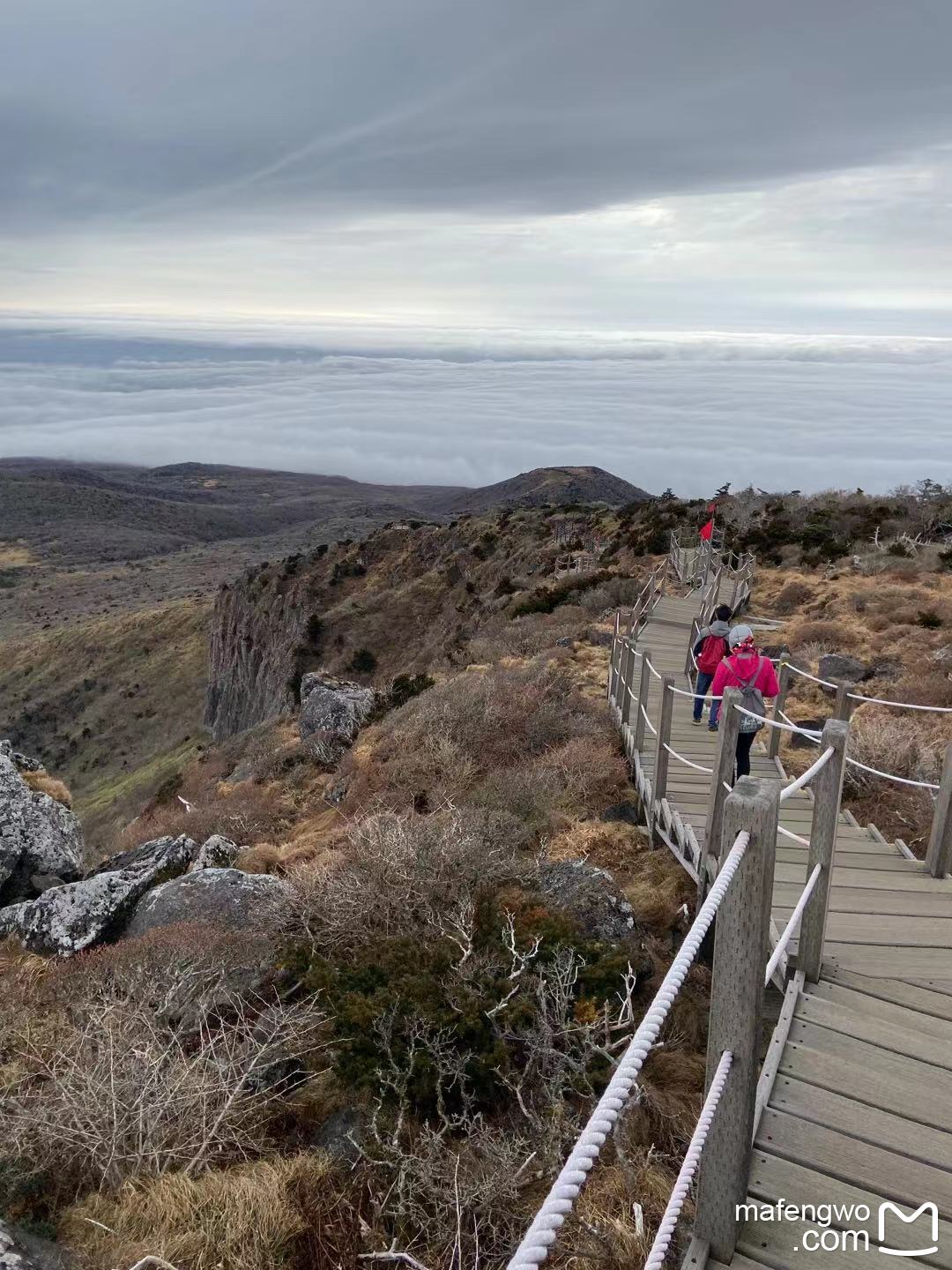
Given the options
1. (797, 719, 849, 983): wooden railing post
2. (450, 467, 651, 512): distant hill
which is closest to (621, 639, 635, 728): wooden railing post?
(797, 719, 849, 983): wooden railing post

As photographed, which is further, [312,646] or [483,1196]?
[312,646]

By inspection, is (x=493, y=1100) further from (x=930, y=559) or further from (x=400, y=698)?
(x=930, y=559)

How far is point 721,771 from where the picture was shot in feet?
17.2

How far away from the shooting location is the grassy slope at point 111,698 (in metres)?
47.1

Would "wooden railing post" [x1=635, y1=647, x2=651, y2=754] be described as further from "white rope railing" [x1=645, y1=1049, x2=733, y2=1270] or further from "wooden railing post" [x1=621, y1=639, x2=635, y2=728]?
"white rope railing" [x1=645, y1=1049, x2=733, y2=1270]

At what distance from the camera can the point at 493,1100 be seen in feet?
14.5

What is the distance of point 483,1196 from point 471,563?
34.6 m

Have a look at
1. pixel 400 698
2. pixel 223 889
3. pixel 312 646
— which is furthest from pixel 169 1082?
pixel 312 646

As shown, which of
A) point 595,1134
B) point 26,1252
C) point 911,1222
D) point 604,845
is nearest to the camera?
point 595,1134

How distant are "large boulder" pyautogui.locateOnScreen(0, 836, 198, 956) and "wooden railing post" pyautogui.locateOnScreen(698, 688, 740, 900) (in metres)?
5.11

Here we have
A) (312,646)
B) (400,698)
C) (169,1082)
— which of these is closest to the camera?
(169,1082)

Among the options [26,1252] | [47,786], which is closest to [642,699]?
[26,1252]

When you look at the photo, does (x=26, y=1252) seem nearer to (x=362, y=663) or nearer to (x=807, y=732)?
(x=807, y=732)

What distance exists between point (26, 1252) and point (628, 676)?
799cm
